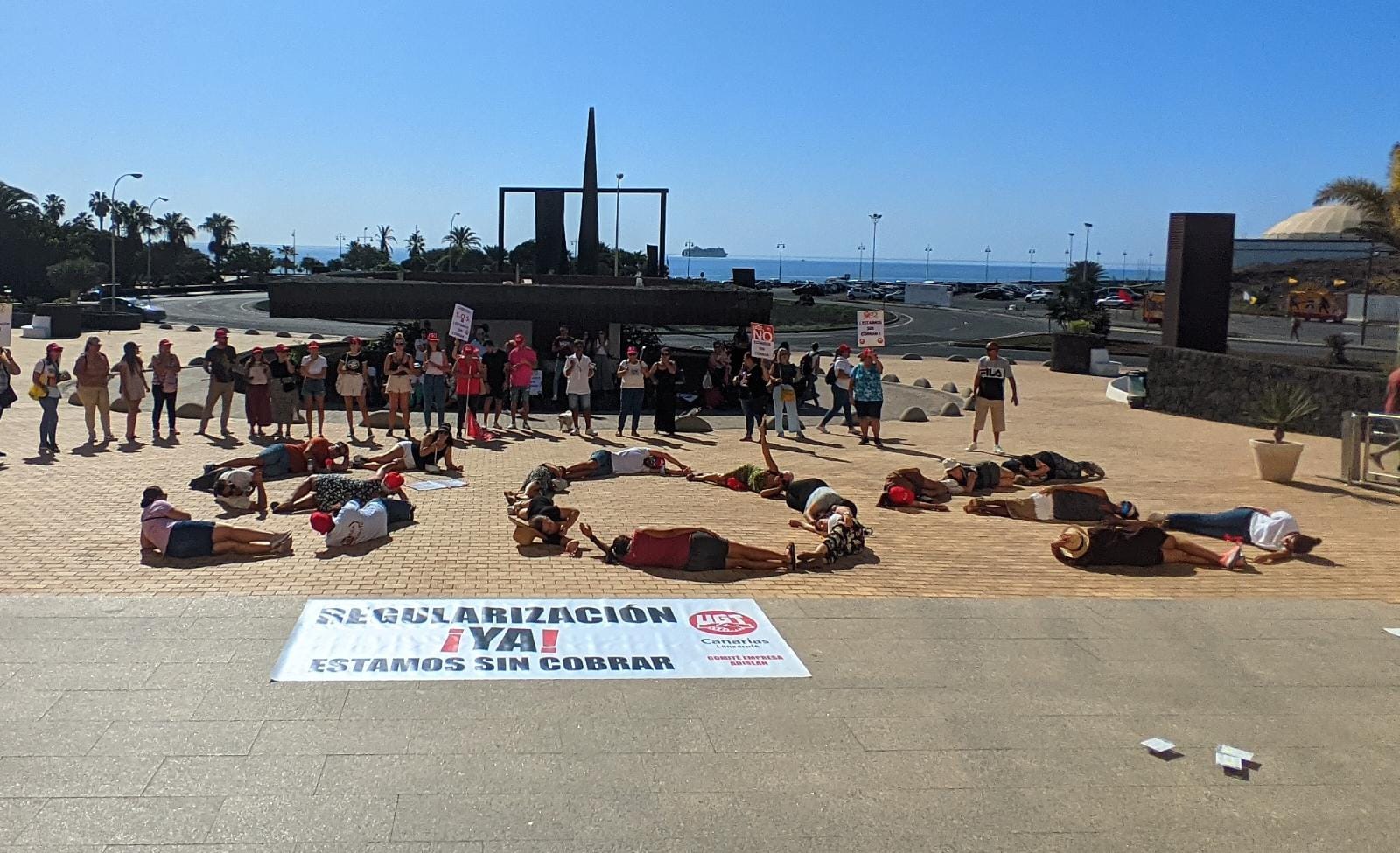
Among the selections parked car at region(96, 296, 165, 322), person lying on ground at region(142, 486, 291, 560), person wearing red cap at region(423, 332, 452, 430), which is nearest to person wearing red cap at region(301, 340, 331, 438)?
person wearing red cap at region(423, 332, 452, 430)

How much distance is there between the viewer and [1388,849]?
5.10 metres

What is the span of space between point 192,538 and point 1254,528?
30.3ft

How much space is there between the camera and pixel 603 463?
13703 mm

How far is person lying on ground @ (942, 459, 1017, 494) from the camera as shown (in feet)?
43.2

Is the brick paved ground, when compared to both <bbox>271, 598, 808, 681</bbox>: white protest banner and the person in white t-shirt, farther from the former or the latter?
the person in white t-shirt

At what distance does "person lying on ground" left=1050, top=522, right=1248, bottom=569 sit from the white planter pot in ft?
15.7

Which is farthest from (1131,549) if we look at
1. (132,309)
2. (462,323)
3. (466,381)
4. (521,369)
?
(132,309)

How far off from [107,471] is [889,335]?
4220 cm

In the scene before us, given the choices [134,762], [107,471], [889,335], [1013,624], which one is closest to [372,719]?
[134,762]

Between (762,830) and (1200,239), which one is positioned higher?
(1200,239)

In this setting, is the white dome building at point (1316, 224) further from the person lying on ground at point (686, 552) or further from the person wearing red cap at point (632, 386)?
the person lying on ground at point (686, 552)

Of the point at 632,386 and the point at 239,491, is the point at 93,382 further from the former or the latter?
the point at 632,386

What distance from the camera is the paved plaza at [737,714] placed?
16.9ft

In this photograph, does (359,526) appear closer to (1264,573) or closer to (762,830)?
(762,830)
